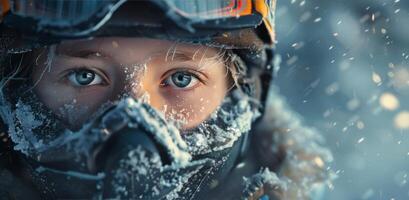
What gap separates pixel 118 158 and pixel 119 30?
17.9 inches

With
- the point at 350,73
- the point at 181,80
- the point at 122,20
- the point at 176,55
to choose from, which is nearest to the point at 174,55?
the point at 176,55

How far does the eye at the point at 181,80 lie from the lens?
95.3 inches

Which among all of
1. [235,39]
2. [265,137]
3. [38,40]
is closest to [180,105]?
[235,39]

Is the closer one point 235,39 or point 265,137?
point 235,39

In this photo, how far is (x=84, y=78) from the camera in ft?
7.83

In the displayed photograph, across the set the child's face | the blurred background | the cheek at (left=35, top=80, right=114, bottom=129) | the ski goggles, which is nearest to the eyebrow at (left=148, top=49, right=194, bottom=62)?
the child's face

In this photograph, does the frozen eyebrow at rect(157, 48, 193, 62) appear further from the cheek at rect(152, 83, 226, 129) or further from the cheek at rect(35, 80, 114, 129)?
the cheek at rect(35, 80, 114, 129)

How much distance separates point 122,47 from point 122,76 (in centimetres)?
11

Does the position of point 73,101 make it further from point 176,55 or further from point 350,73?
point 350,73

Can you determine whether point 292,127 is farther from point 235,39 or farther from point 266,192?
point 235,39

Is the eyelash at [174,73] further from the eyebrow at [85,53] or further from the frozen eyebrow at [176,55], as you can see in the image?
the eyebrow at [85,53]

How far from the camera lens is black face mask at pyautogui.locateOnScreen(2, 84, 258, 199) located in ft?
7.07

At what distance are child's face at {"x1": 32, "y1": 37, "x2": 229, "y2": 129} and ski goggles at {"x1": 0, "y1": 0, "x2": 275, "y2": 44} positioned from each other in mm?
121

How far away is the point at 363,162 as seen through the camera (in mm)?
5176
